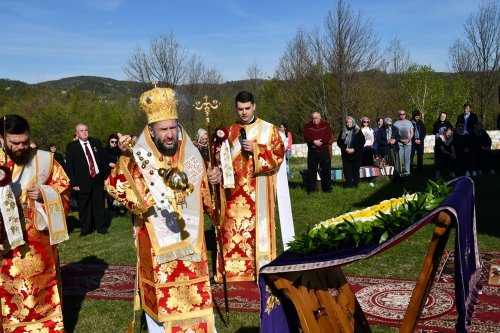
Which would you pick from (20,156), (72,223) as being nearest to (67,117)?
(72,223)

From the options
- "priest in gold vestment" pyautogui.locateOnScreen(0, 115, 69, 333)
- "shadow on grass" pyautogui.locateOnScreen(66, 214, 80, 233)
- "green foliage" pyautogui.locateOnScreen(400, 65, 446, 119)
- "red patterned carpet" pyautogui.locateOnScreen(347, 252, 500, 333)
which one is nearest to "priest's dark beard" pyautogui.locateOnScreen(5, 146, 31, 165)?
"priest in gold vestment" pyautogui.locateOnScreen(0, 115, 69, 333)

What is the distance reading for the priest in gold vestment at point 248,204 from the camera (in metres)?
6.18

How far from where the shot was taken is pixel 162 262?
3.98 meters

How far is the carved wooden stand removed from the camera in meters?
2.97

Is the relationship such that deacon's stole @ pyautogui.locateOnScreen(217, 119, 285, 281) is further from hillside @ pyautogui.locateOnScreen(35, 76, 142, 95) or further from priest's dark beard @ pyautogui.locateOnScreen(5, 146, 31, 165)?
hillside @ pyautogui.locateOnScreen(35, 76, 142, 95)

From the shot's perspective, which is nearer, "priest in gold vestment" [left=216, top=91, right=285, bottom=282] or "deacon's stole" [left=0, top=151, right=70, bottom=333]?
"deacon's stole" [left=0, top=151, right=70, bottom=333]

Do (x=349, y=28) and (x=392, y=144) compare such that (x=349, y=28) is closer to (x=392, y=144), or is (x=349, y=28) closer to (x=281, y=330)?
(x=392, y=144)

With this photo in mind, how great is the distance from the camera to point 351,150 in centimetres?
1266

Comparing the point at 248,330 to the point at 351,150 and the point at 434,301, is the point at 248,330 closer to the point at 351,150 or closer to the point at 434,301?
the point at 434,301

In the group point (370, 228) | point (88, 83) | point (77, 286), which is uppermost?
point (88, 83)

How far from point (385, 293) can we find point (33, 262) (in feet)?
11.5

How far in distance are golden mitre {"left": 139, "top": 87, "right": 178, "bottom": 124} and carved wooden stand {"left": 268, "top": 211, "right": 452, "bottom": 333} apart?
5.09ft

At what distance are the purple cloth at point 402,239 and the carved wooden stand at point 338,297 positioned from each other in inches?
3.3

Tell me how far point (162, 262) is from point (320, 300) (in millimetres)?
1292
